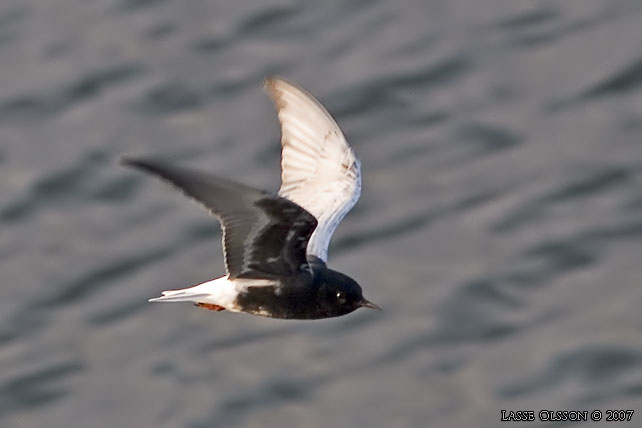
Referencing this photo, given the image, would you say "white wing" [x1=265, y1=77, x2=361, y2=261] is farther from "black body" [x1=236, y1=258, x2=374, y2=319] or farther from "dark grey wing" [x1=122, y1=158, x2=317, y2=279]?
"dark grey wing" [x1=122, y1=158, x2=317, y2=279]

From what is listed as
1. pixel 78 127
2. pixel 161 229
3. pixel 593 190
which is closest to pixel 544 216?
pixel 593 190

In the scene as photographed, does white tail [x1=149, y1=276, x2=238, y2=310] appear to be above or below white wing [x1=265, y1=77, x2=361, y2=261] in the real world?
below

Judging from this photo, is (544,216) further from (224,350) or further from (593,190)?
(224,350)

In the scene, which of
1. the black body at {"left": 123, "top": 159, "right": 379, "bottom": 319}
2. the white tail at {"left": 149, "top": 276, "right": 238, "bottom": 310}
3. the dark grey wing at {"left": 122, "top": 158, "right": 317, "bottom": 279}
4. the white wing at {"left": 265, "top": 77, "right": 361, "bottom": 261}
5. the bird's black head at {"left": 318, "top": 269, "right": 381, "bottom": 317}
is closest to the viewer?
the dark grey wing at {"left": 122, "top": 158, "right": 317, "bottom": 279}

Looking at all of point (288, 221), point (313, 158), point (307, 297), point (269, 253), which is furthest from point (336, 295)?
point (313, 158)

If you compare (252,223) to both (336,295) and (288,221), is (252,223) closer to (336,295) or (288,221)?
(288,221)

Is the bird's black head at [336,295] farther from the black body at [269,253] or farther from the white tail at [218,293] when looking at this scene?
the white tail at [218,293]

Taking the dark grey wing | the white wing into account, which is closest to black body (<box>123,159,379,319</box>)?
the dark grey wing
